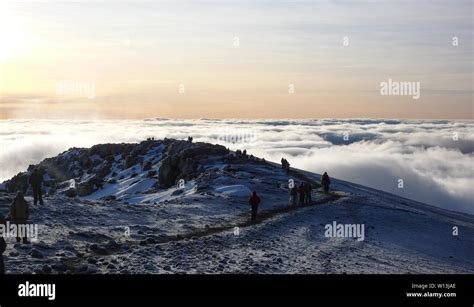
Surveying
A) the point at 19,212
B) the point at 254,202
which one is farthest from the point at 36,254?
the point at 254,202

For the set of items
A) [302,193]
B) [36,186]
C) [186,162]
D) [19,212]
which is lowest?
[302,193]

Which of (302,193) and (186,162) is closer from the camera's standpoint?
(302,193)

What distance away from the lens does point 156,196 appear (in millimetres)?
51438

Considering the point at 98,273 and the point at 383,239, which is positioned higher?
the point at 98,273

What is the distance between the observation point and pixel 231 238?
28547 millimetres

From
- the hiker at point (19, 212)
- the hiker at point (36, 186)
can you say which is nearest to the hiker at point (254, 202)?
the hiker at point (36, 186)

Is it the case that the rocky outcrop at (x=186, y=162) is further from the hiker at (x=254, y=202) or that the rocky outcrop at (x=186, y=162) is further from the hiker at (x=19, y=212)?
the hiker at (x=19, y=212)

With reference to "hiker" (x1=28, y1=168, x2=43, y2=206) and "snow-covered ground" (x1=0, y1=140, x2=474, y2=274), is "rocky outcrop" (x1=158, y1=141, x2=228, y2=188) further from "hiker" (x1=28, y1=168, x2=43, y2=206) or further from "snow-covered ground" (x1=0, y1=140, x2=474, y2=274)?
"hiker" (x1=28, y1=168, x2=43, y2=206)

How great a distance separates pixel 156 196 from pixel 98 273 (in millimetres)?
32441

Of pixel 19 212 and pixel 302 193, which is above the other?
pixel 19 212

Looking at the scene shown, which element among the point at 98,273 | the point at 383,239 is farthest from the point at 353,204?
the point at 98,273

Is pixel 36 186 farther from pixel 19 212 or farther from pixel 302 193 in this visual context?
pixel 302 193

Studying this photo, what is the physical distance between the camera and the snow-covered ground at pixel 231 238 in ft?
71.5
